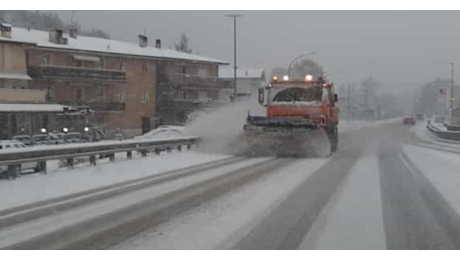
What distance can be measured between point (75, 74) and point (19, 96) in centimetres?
1667

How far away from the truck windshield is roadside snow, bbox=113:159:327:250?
1109 centimetres

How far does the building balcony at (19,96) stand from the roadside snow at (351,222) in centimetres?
2841

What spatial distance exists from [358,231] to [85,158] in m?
12.6

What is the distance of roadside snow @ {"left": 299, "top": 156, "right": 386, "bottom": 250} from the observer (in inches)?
311

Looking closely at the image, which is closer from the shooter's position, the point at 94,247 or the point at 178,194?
the point at 94,247

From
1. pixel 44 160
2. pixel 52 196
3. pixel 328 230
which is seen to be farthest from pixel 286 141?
pixel 328 230

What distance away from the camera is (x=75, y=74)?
58.7 metres

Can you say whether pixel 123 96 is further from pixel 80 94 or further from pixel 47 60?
pixel 47 60

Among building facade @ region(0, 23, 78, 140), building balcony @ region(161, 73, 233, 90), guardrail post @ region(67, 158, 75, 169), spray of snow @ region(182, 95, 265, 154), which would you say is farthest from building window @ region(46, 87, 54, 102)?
guardrail post @ region(67, 158, 75, 169)

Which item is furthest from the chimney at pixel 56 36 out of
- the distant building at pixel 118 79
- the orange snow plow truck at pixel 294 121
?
the orange snow plow truck at pixel 294 121

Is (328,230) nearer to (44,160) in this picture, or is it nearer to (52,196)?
(52,196)

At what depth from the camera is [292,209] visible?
10.8 m

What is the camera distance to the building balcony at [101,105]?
58284mm

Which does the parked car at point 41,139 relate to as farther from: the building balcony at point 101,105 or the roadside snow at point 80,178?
the building balcony at point 101,105
